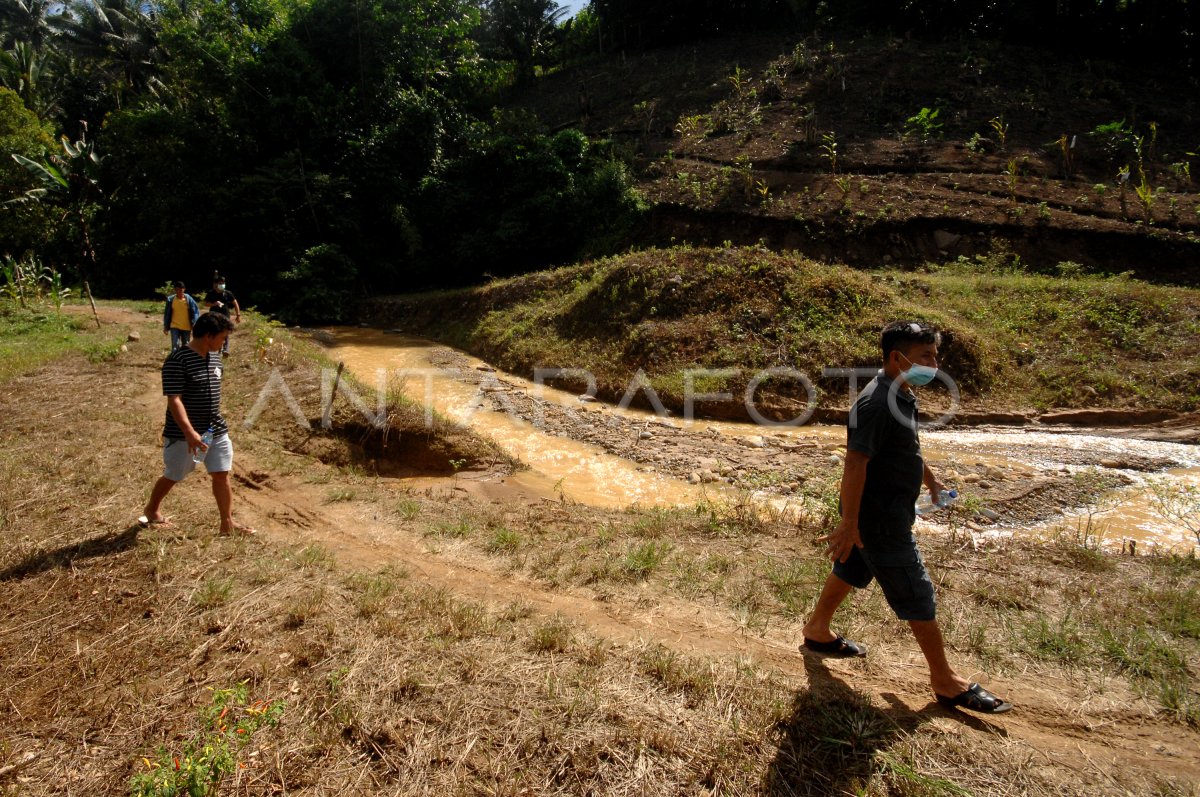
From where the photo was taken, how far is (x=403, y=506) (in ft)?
18.5

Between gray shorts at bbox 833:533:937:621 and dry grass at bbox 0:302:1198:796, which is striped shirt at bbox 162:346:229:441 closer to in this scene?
dry grass at bbox 0:302:1198:796

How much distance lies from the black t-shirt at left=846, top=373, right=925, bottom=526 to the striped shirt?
4.08 metres

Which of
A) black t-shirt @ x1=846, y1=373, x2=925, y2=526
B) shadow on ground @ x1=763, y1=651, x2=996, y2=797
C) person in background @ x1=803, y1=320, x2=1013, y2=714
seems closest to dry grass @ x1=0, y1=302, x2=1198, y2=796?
shadow on ground @ x1=763, y1=651, x2=996, y2=797

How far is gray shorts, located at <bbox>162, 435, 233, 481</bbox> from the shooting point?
4262 millimetres

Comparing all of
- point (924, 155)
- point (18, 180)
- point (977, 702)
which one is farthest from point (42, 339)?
point (924, 155)

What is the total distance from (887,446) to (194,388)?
442 centimetres

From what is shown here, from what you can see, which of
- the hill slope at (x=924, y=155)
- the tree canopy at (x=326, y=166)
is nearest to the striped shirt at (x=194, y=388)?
the hill slope at (x=924, y=155)

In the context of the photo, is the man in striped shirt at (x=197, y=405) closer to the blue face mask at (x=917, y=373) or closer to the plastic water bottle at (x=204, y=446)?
the plastic water bottle at (x=204, y=446)

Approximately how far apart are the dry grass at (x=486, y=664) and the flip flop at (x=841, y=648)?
0.10 meters

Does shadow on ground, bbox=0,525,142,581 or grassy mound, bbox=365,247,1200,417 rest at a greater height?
grassy mound, bbox=365,247,1200,417

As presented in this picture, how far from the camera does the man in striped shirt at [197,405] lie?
13.6ft

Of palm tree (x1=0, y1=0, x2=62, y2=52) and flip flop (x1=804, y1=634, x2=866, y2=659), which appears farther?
palm tree (x1=0, y1=0, x2=62, y2=52)

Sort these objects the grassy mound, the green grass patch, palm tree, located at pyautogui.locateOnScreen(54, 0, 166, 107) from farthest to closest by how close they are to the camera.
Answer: palm tree, located at pyautogui.locateOnScreen(54, 0, 166, 107) → the grassy mound → the green grass patch

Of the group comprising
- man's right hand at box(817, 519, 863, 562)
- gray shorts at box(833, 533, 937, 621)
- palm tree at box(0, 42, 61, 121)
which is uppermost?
palm tree at box(0, 42, 61, 121)
